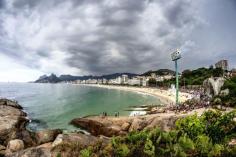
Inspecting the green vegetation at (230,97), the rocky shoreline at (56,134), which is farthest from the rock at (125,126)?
the green vegetation at (230,97)

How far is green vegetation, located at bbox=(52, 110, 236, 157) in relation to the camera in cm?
1202

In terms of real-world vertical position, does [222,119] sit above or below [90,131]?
above

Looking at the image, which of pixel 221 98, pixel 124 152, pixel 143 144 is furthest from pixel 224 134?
pixel 221 98

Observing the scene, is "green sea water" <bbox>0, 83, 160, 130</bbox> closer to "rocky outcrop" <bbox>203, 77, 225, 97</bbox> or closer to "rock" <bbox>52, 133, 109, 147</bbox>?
"rocky outcrop" <bbox>203, 77, 225, 97</bbox>

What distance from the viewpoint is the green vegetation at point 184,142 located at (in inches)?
473

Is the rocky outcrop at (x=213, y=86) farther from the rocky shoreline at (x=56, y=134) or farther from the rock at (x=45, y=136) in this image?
the rock at (x=45, y=136)

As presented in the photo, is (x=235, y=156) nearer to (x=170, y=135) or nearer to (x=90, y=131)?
(x=170, y=135)

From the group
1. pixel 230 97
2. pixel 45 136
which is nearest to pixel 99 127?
pixel 45 136

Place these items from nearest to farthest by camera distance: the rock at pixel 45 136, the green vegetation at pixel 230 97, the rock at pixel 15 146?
the rock at pixel 15 146, the rock at pixel 45 136, the green vegetation at pixel 230 97

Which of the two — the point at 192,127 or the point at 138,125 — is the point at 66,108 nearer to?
the point at 138,125

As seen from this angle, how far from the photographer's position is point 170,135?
1330 centimetres

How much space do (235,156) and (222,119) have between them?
9.20 feet

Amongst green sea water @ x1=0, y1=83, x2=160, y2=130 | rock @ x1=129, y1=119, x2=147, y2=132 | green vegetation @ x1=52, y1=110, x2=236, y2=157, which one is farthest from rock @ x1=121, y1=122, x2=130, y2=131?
green vegetation @ x1=52, y1=110, x2=236, y2=157

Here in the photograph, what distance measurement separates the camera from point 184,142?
40.1 feet
